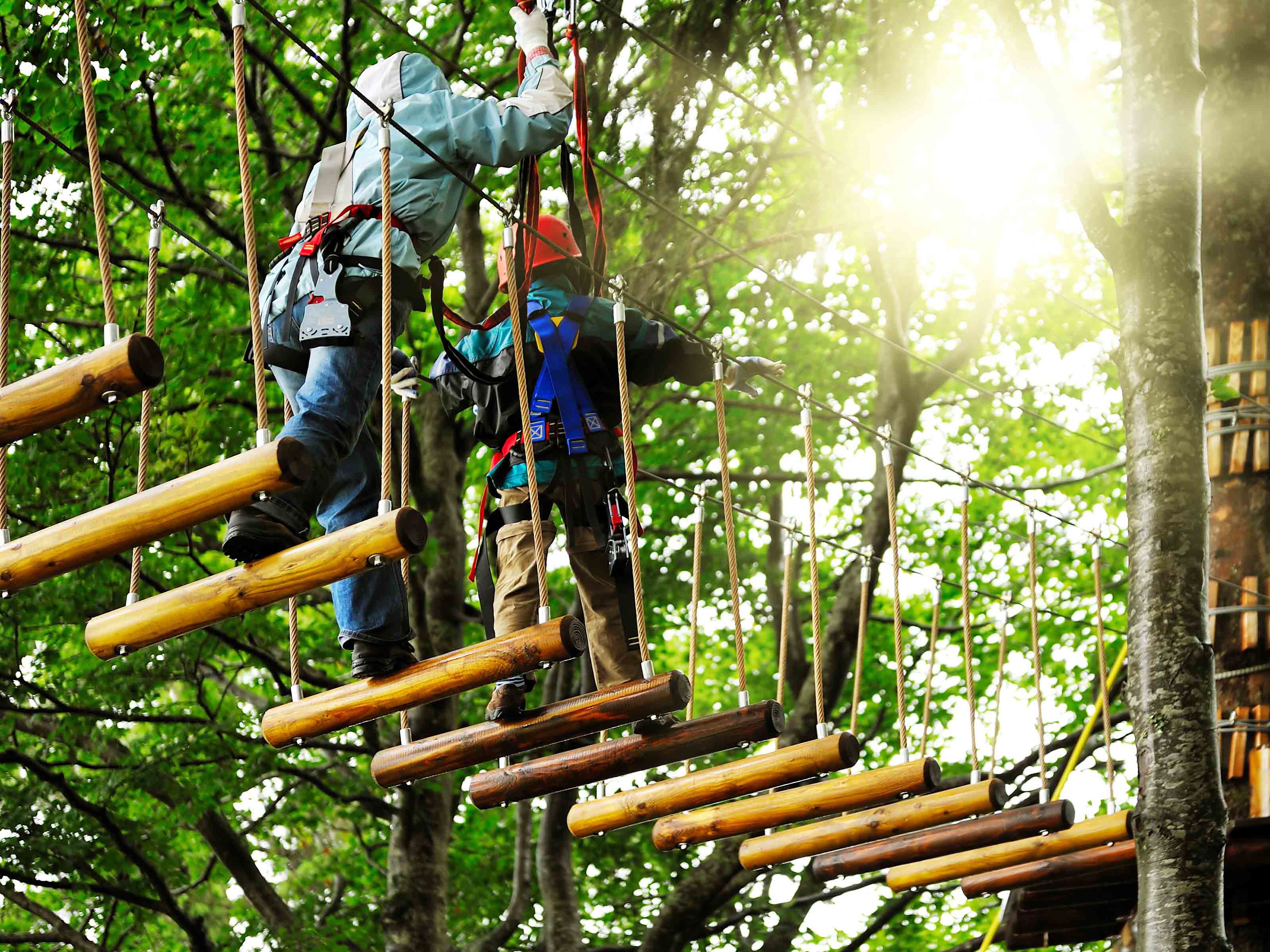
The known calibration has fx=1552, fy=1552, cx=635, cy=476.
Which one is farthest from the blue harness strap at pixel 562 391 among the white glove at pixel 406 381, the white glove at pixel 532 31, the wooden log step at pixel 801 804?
the wooden log step at pixel 801 804

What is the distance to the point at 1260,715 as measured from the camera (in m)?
6.13

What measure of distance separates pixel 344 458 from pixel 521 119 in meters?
1.02

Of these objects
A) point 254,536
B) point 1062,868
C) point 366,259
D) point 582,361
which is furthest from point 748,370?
point 1062,868

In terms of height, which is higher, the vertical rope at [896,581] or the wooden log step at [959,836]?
the vertical rope at [896,581]

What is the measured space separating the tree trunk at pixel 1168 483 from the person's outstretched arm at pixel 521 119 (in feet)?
6.72

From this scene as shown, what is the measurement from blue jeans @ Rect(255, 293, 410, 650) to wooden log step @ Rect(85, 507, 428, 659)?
19cm

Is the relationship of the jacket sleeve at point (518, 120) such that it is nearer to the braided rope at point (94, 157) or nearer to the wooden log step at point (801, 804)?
the braided rope at point (94, 157)

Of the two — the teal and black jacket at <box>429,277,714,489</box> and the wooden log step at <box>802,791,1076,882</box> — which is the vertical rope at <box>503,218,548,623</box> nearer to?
the teal and black jacket at <box>429,277,714,489</box>

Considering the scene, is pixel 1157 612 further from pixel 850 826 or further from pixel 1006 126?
pixel 1006 126

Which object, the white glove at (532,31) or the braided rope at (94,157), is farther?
the white glove at (532,31)

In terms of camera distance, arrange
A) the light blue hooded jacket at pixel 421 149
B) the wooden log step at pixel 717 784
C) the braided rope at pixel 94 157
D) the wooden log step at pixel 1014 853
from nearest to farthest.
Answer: the braided rope at pixel 94 157
the light blue hooded jacket at pixel 421 149
the wooden log step at pixel 717 784
the wooden log step at pixel 1014 853

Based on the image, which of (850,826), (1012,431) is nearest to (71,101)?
(850,826)

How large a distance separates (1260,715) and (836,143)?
18.4ft

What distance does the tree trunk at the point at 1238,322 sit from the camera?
6.21m
